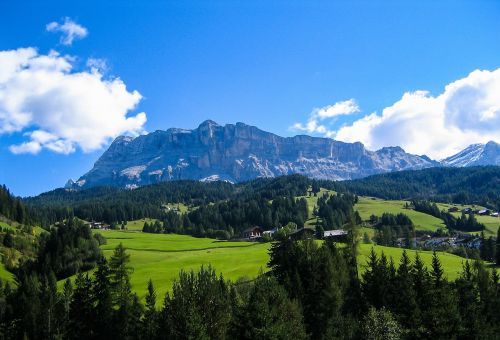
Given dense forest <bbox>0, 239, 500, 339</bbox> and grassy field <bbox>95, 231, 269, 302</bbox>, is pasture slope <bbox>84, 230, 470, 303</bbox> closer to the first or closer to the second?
grassy field <bbox>95, 231, 269, 302</bbox>

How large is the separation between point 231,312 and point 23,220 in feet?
478

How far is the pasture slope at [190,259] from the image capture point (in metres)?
105

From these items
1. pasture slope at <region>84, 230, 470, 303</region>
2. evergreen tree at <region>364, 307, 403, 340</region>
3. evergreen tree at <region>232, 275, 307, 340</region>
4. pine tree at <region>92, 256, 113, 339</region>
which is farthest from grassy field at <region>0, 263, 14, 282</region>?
evergreen tree at <region>364, 307, 403, 340</region>

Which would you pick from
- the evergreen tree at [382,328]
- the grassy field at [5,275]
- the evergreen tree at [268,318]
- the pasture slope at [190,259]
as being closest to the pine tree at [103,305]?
the pasture slope at [190,259]

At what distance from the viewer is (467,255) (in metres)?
156

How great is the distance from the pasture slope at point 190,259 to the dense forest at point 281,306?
15393 mm

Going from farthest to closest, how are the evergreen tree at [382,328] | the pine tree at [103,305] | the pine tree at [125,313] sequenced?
the pine tree at [103,305]
the pine tree at [125,313]
the evergreen tree at [382,328]

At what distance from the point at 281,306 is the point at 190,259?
74100 mm

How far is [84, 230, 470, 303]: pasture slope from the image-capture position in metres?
105

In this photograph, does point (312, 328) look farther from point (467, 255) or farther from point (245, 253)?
point (467, 255)

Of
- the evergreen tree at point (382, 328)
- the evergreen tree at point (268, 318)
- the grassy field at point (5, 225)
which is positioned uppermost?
the grassy field at point (5, 225)

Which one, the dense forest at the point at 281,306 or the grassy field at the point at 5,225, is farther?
the grassy field at the point at 5,225

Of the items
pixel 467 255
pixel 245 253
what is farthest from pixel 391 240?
pixel 245 253

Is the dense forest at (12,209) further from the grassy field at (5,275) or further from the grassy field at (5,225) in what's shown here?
the grassy field at (5,275)
